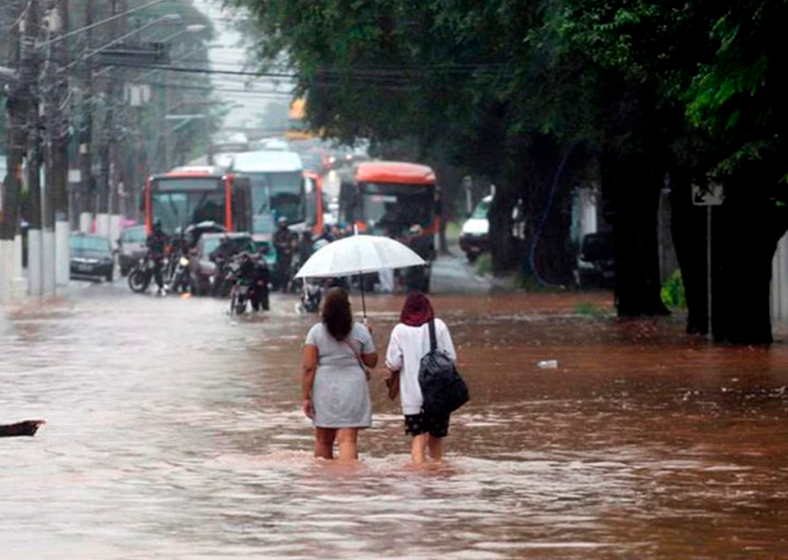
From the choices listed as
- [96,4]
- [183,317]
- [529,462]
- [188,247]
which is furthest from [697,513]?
[96,4]

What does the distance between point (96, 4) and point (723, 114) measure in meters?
56.8

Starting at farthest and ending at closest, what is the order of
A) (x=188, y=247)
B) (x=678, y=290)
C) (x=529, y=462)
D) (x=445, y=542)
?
(x=188, y=247) < (x=678, y=290) < (x=529, y=462) < (x=445, y=542)

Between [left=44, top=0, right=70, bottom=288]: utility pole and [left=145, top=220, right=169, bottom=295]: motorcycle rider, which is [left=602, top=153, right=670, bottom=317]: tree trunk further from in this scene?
[left=145, top=220, right=169, bottom=295]: motorcycle rider

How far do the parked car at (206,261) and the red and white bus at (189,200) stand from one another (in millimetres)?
7279

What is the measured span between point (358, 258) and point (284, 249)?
133 ft

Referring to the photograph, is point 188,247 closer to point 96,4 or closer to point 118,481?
point 96,4

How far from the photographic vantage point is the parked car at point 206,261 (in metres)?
55.8

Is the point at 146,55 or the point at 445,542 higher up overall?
the point at 146,55

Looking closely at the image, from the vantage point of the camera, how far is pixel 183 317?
43594 millimetres

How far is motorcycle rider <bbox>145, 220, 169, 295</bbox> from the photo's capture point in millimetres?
59156

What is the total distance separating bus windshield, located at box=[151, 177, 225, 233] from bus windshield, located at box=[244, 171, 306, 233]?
6.35 metres

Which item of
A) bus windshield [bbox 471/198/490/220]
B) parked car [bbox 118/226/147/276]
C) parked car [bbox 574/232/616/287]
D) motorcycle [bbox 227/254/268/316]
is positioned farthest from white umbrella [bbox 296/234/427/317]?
bus windshield [bbox 471/198/490/220]

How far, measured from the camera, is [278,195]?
240ft

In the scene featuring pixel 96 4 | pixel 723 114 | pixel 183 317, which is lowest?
pixel 183 317
